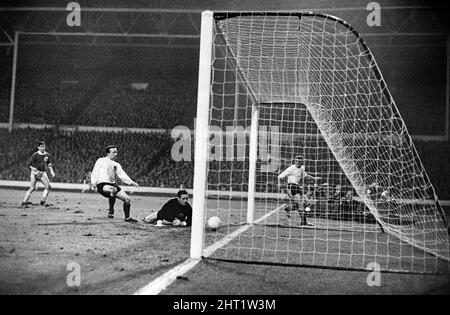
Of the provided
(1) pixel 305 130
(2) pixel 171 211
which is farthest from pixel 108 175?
(1) pixel 305 130

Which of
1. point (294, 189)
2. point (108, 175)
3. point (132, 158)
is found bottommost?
point (294, 189)

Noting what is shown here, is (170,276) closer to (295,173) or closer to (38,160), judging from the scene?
(295,173)

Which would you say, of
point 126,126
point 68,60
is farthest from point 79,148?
point 68,60

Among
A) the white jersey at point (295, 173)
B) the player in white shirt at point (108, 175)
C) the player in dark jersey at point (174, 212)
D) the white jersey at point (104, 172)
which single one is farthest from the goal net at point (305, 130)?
the white jersey at point (104, 172)

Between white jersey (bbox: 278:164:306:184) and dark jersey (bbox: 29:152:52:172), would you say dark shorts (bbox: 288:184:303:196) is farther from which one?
dark jersey (bbox: 29:152:52:172)

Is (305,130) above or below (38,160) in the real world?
above

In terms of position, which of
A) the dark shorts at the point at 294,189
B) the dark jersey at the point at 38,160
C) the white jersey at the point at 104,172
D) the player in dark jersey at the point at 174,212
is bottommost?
the player in dark jersey at the point at 174,212

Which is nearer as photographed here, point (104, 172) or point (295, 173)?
point (104, 172)

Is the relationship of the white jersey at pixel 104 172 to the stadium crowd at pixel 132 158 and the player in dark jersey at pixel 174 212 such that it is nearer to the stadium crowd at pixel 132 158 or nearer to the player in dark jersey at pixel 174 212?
the player in dark jersey at pixel 174 212

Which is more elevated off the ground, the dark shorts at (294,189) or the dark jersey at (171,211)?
the dark shorts at (294,189)

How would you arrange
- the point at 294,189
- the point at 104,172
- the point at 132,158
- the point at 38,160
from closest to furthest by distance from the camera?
the point at 104,172
the point at 294,189
the point at 38,160
the point at 132,158

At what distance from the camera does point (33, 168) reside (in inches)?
396
